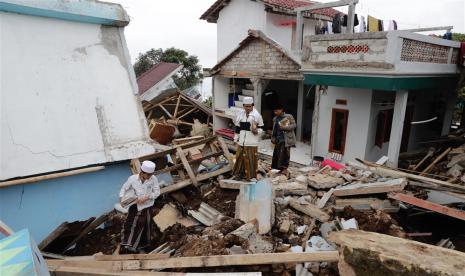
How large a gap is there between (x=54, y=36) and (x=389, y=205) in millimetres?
7286

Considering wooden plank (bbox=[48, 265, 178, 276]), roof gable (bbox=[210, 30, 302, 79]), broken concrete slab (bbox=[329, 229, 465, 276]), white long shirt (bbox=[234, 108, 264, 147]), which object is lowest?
wooden plank (bbox=[48, 265, 178, 276])

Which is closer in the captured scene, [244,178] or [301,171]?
[244,178]

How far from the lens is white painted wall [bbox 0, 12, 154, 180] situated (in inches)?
221

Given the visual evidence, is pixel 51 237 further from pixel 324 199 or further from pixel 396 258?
pixel 396 258

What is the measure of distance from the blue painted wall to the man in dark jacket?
13.3 ft

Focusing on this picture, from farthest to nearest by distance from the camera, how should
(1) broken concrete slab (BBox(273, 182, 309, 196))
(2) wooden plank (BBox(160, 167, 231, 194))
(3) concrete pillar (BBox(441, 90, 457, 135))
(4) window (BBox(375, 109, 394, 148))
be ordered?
1. (3) concrete pillar (BBox(441, 90, 457, 135))
2. (4) window (BBox(375, 109, 394, 148))
3. (2) wooden plank (BBox(160, 167, 231, 194))
4. (1) broken concrete slab (BBox(273, 182, 309, 196))

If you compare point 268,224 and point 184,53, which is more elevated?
point 184,53

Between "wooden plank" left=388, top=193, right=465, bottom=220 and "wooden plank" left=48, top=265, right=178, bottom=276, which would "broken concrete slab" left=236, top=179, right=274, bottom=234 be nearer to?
"wooden plank" left=48, top=265, right=178, bottom=276

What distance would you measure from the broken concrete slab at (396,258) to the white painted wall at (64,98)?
5225 millimetres

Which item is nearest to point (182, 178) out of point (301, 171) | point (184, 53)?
point (301, 171)

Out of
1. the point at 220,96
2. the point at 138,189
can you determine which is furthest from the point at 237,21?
the point at 138,189

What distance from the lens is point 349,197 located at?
239 inches

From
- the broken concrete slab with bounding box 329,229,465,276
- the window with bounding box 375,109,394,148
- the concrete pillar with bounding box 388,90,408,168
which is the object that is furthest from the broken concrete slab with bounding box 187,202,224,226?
the window with bounding box 375,109,394,148

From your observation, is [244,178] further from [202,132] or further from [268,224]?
[202,132]
